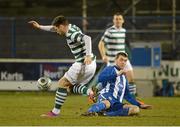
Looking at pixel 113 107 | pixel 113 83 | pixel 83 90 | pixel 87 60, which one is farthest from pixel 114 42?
pixel 87 60

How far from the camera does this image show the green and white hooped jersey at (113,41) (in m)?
19.2

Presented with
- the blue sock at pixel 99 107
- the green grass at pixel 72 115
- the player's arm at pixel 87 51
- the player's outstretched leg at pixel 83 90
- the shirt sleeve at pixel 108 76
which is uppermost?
the player's arm at pixel 87 51

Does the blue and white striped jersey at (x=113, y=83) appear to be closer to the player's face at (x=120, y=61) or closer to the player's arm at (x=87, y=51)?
the player's face at (x=120, y=61)

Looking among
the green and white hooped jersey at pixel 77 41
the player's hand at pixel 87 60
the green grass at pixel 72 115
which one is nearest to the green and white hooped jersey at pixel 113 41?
the green grass at pixel 72 115

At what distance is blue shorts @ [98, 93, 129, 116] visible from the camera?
14.3 meters

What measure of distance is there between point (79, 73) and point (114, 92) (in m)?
0.88

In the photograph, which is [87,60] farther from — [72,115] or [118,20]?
[118,20]

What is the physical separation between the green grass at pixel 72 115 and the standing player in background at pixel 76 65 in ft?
1.44

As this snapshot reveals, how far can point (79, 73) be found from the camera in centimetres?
1476

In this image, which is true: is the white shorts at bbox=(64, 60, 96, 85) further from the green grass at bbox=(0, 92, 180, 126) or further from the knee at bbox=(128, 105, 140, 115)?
the knee at bbox=(128, 105, 140, 115)

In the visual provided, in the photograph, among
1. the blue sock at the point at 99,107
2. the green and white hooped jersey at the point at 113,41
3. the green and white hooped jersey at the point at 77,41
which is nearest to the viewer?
the blue sock at the point at 99,107

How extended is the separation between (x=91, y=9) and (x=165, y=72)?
576 cm

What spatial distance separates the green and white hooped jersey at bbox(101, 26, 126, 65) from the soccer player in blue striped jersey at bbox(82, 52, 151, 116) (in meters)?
4.80

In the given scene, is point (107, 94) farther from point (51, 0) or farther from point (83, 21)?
point (51, 0)
